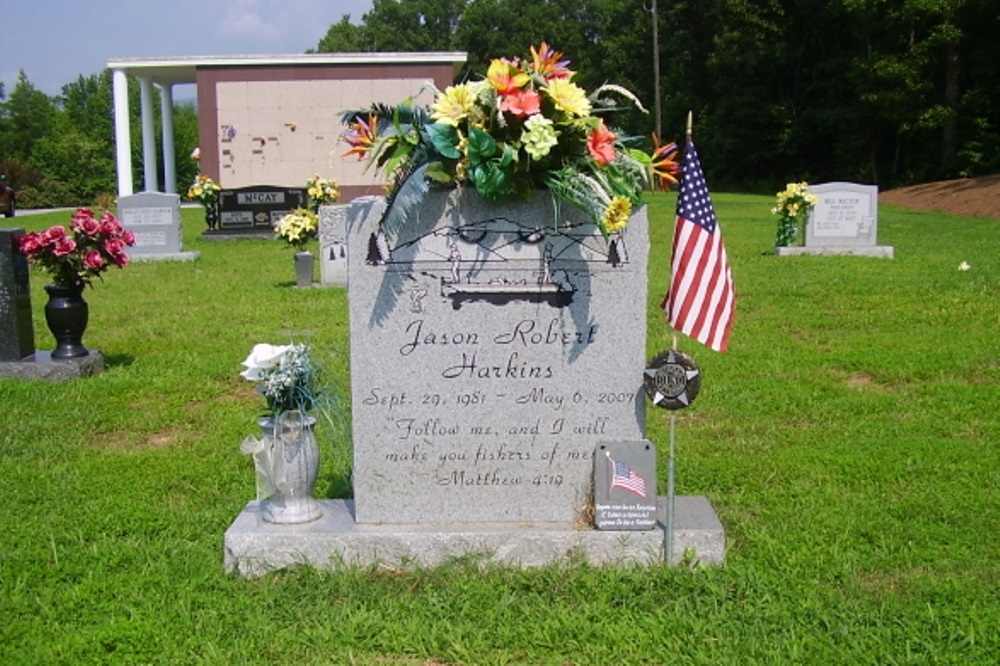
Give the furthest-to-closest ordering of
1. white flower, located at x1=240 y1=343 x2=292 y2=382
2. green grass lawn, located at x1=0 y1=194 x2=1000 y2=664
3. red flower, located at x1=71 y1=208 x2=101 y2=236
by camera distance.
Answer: red flower, located at x1=71 y1=208 x2=101 y2=236
white flower, located at x1=240 y1=343 x2=292 y2=382
green grass lawn, located at x1=0 y1=194 x2=1000 y2=664

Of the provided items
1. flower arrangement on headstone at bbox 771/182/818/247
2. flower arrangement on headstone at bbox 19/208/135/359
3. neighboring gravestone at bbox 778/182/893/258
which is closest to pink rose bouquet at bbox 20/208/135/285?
flower arrangement on headstone at bbox 19/208/135/359

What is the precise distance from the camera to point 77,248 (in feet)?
25.4

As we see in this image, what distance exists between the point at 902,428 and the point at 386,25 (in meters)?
84.6

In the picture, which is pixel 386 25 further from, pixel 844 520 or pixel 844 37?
pixel 844 520

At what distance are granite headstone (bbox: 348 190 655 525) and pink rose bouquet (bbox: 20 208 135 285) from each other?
4470 millimetres

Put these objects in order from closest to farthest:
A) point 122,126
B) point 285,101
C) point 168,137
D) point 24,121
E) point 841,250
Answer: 1. point 841,250
2. point 285,101
3. point 122,126
4. point 168,137
5. point 24,121

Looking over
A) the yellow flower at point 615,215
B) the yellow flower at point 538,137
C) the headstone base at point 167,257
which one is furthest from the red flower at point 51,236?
the headstone base at point 167,257

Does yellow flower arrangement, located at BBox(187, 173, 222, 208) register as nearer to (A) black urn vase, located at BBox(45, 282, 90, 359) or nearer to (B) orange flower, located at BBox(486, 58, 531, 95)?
(A) black urn vase, located at BBox(45, 282, 90, 359)

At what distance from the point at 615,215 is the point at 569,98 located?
458 millimetres

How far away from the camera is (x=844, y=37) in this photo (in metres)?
43.9

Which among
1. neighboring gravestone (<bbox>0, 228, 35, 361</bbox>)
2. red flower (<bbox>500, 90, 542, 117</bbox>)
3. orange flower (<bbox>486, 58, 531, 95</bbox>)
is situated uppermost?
orange flower (<bbox>486, 58, 531, 95</bbox>)

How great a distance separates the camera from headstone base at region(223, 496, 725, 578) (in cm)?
398

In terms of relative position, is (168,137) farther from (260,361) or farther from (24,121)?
(260,361)

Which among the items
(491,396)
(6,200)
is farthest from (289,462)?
(6,200)
